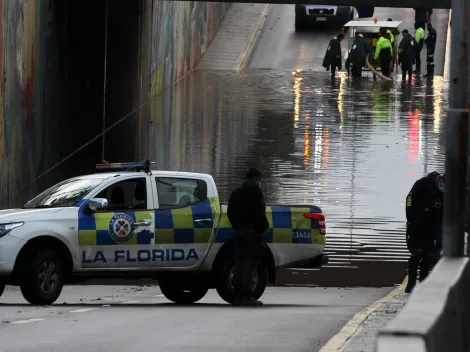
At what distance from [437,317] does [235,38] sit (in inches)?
1656

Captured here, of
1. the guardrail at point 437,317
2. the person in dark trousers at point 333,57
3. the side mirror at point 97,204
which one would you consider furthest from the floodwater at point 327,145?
the guardrail at point 437,317

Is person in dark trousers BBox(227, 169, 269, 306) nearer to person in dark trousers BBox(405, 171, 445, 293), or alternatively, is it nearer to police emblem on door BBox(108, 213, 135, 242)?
police emblem on door BBox(108, 213, 135, 242)

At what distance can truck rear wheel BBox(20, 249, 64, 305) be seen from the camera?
13.7 m

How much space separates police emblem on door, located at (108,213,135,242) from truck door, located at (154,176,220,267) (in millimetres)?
289

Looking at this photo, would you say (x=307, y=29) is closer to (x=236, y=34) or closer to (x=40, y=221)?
(x=236, y=34)

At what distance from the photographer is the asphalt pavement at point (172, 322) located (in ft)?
34.3

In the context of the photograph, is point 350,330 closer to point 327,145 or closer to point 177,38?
point 327,145

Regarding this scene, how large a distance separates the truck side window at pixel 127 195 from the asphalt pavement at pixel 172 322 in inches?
40.8

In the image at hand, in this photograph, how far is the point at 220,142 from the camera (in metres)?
29.6

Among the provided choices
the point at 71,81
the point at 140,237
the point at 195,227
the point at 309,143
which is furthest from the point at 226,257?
the point at 309,143

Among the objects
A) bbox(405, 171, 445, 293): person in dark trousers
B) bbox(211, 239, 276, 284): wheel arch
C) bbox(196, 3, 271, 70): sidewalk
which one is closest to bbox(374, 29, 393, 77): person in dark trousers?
bbox(196, 3, 271, 70): sidewalk

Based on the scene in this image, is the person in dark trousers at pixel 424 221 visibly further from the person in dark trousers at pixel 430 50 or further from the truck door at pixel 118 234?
the person in dark trousers at pixel 430 50

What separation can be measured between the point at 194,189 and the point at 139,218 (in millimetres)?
820

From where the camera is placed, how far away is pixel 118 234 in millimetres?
14266
